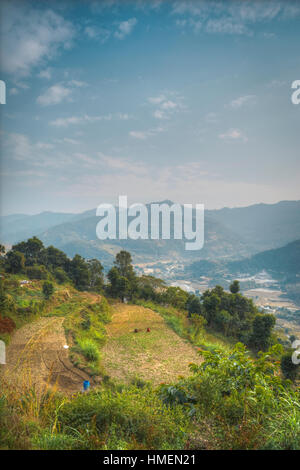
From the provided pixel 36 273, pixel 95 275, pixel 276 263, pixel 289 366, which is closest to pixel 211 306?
pixel 289 366

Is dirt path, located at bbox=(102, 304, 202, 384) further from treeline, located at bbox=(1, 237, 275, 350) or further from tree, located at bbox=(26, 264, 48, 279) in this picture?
tree, located at bbox=(26, 264, 48, 279)

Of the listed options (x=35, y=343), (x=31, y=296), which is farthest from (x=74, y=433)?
(x=31, y=296)

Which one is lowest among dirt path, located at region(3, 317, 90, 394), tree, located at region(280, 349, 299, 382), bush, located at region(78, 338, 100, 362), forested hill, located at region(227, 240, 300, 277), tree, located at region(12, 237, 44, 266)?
forested hill, located at region(227, 240, 300, 277)

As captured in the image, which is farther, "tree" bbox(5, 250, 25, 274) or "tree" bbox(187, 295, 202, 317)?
"tree" bbox(5, 250, 25, 274)

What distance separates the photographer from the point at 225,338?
18859mm

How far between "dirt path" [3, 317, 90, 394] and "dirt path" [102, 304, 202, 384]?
73.0 inches

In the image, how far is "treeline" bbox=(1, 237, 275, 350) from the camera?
1875 cm

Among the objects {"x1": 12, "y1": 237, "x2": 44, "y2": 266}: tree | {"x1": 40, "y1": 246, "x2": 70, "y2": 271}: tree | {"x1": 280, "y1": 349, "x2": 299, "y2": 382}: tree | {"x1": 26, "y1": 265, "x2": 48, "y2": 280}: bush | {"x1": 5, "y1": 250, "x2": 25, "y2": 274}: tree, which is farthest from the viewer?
{"x1": 12, "y1": 237, "x2": 44, "y2": 266}: tree

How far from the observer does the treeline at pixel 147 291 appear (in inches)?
738

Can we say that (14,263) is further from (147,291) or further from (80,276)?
(147,291)

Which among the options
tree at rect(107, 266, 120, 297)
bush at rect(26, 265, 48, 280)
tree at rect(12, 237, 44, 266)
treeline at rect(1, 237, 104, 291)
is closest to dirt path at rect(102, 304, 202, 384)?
tree at rect(107, 266, 120, 297)

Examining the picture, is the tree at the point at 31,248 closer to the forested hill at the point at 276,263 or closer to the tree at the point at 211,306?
the tree at the point at 211,306

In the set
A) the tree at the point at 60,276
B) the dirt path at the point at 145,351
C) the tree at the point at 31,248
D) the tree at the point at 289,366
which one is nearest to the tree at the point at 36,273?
the tree at the point at 60,276

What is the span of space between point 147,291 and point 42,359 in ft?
51.0
